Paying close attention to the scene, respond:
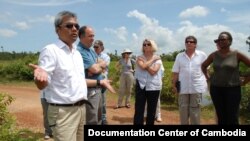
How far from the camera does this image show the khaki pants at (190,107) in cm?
732

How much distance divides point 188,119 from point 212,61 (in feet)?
3.80

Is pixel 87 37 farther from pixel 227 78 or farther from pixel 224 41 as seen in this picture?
pixel 227 78

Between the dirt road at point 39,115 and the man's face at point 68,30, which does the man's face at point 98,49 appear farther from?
the man's face at point 68,30

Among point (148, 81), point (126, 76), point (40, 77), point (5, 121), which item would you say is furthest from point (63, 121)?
point (126, 76)

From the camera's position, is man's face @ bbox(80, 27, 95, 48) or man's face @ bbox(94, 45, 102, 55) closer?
man's face @ bbox(80, 27, 95, 48)

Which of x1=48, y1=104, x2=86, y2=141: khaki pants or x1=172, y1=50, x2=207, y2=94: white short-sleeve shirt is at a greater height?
x1=172, y1=50, x2=207, y2=94: white short-sleeve shirt

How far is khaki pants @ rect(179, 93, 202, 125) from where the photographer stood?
7.32m

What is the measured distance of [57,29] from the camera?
4.25 m

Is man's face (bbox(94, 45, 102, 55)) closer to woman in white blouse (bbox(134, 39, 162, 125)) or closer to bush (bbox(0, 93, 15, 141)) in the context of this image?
woman in white blouse (bbox(134, 39, 162, 125))

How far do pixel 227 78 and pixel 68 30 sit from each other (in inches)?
127

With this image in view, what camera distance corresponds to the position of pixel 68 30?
4195mm

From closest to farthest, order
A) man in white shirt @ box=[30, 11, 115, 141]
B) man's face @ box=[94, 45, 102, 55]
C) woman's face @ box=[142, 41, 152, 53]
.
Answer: man in white shirt @ box=[30, 11, 115, 141] → woman's face @ box=[142, 41, 152, 53] → man's face @ box=[94, 45, 102, 55]

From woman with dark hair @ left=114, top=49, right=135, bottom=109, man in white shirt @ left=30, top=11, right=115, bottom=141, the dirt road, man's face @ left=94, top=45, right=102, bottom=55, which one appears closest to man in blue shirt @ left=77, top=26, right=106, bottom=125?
man in white shirt @ left=30, top=11, right=115, bottom=141

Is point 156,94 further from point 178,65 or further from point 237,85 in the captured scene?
point 237,85
